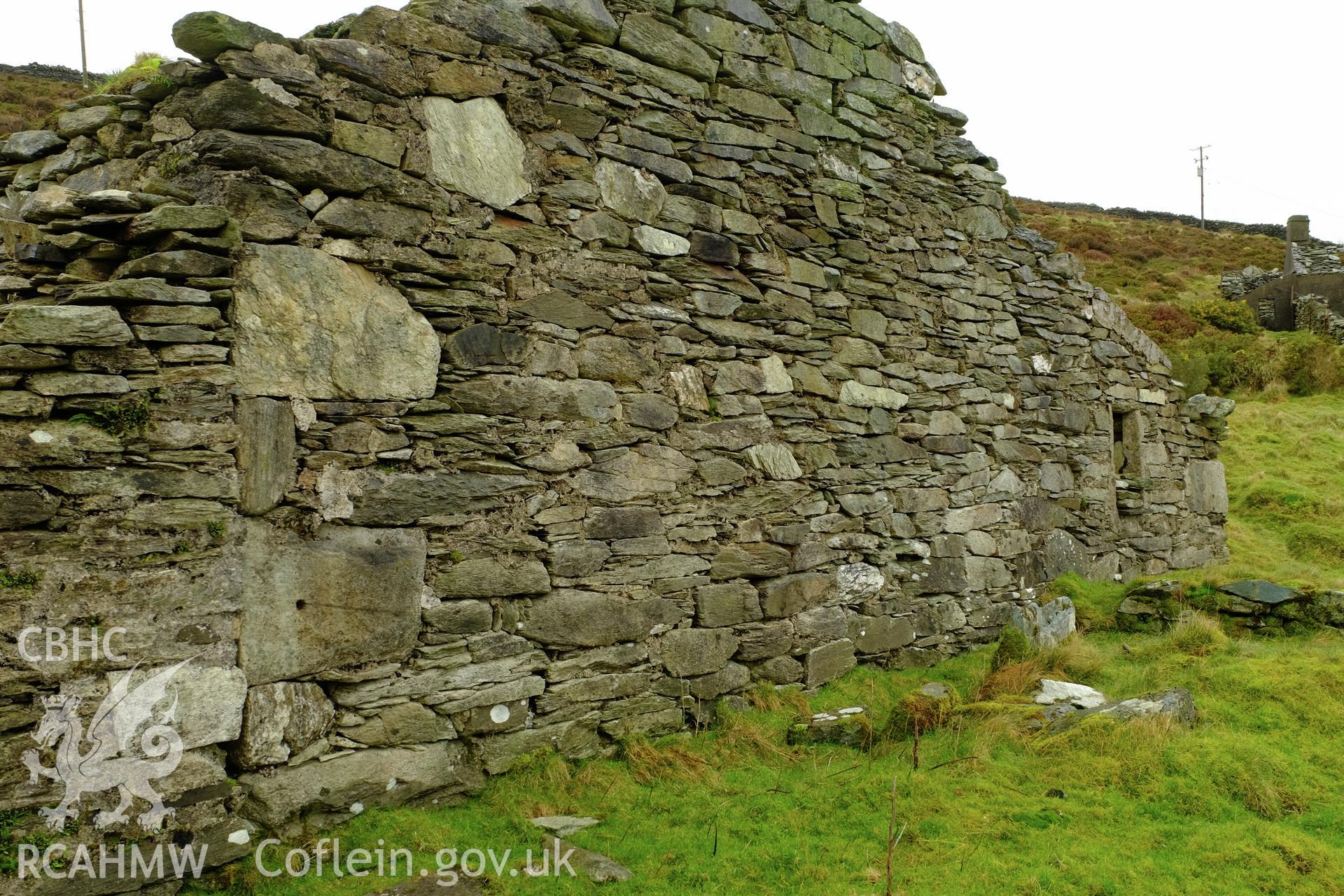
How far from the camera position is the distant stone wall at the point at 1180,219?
123 feet

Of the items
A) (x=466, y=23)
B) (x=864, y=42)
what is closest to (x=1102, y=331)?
(x=864, y=42)

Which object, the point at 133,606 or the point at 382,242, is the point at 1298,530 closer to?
the point at 382,242

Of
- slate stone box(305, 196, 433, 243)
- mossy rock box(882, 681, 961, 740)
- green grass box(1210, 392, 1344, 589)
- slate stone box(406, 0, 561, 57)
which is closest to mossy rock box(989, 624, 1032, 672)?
mossy rock box(882, 681, 961, 740)

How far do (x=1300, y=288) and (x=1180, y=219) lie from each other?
21217mm

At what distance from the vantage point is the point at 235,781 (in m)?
3.49

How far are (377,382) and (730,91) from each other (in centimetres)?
321

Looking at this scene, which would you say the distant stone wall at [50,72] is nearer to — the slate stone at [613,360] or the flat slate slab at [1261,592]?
the slate stone at [613,360]

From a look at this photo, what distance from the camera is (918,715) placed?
5.07 m

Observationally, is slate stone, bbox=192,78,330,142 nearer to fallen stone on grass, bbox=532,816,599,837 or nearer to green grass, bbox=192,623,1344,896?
green grass, bbox=192,623,1344,896

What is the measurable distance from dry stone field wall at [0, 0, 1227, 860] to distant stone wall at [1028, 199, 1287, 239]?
36.7 m

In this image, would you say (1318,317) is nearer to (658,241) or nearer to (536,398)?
(658,241)

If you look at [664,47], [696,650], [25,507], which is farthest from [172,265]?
[696,650]

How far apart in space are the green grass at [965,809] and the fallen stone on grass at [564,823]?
0.05 metres

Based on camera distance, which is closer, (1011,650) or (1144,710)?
(1144,710)
